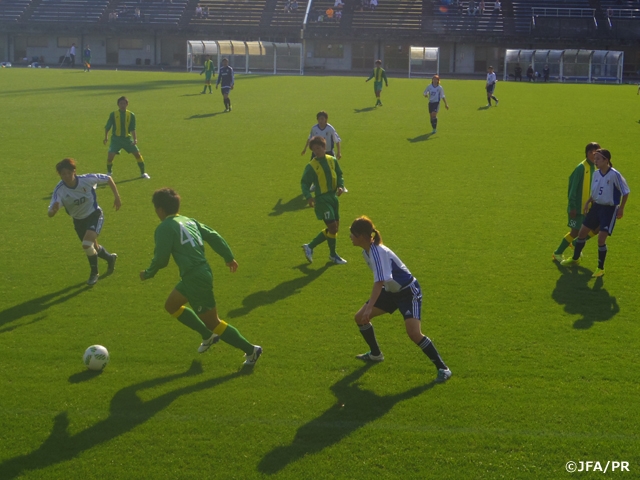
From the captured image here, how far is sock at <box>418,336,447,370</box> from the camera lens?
23.7 feet

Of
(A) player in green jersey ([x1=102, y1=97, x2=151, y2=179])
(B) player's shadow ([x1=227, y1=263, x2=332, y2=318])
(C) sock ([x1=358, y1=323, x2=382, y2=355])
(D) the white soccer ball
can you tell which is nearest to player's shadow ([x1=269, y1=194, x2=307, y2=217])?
(B) player's shadow ([x1=227, y1=263, x2=332, y2=318])

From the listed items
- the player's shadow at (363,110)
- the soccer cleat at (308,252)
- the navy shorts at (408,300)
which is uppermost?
the player's shadow at (363,110)

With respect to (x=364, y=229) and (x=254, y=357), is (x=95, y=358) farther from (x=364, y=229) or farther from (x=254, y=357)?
(x=364, y=229)

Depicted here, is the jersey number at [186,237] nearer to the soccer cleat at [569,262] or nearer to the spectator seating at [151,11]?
the soccer cleat at [569,262]

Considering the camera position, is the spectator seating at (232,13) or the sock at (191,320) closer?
the sock at (191,320)

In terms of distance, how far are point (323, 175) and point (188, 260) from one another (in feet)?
14.3

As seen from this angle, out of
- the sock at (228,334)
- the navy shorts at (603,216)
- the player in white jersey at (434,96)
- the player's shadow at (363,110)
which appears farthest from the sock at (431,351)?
the player's shadow at (363,110)

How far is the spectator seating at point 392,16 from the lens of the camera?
60312mm

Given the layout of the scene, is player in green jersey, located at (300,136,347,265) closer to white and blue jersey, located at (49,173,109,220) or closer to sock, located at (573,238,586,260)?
white and blue jersey, located at (49,173,109,220)

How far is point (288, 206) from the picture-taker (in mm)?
15461

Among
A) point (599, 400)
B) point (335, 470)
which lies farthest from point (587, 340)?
point (335, 470)
